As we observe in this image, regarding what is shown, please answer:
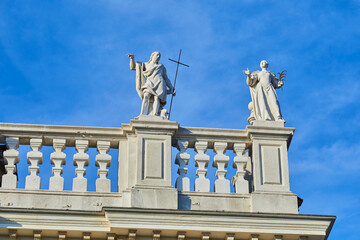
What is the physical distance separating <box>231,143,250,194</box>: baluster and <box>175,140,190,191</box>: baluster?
3.53 ft

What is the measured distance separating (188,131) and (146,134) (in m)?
0.98

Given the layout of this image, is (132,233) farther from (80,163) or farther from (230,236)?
(80,163)

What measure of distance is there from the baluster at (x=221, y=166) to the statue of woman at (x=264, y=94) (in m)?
1.21

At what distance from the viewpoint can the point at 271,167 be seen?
70.4 feet

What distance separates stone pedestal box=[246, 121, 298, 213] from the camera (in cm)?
2083

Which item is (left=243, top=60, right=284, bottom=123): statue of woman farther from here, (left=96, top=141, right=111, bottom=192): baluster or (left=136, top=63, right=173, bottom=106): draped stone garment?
(left=96, top=141, right=111, bottom=192): baluster

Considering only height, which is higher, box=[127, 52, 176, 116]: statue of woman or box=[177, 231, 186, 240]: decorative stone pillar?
box=[127, 52, 176, 116]: statue of woman

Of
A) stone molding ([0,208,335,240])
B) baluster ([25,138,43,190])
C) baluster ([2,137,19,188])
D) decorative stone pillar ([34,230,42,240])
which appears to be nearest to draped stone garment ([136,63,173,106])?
baluster ([25,138,43,190])

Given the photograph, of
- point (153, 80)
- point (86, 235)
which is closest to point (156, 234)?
point (86, 235)

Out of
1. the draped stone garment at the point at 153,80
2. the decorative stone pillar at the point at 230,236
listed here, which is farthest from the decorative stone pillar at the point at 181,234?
the draped stone garment at the point at 153,80

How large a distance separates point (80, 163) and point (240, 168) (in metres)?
3.50

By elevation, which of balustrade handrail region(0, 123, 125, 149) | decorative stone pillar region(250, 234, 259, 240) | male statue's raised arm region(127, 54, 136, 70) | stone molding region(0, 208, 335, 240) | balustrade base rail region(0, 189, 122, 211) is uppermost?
male statue's raised arm region(127, 54, 136, 70)

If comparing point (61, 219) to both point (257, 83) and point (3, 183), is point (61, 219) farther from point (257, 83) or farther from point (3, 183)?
point (257, 83)

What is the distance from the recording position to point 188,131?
2183 centimetres
